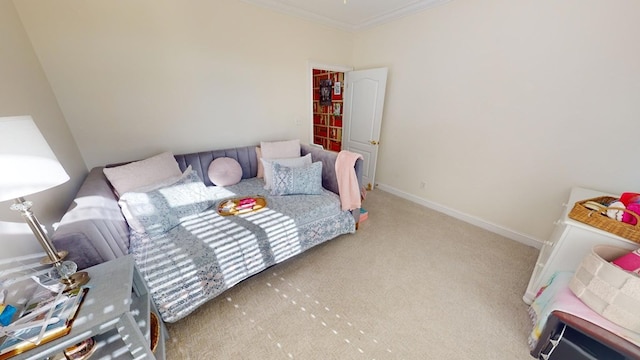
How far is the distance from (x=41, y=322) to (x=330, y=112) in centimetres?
422

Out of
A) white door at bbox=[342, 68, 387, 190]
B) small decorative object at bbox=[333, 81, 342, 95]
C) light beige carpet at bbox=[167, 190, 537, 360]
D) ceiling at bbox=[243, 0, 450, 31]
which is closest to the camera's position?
light beige carpet at bbox=[167, 190, 537, 360]

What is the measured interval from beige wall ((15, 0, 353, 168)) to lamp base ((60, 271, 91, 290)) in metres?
1.47

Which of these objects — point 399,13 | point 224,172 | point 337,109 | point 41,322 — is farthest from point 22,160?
point 337,109

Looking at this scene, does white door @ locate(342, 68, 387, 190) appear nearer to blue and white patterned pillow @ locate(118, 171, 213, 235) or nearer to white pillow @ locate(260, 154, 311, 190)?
white pillow @ locate(260, 154, 311, 190)

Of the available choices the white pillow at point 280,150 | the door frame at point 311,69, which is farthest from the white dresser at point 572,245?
the door frame at point 311,69

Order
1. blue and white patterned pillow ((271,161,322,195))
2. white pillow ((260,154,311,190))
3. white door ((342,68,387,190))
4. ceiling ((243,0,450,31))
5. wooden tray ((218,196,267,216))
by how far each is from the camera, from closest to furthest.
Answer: wooden tray ((218,196,267,216))
blue and white patterned pillow ((271,161,322,195))
white pillow ((260,154,311,190))
ceiling ((243,0,450,31))
white door ((342,68,387,190))

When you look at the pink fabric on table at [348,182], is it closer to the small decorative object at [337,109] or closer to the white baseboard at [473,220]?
the white baseboard at [473,220]

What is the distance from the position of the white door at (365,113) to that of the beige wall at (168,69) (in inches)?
31.4

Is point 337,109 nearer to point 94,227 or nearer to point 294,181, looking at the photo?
point 294,181

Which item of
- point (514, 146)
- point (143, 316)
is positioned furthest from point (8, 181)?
point (514, 146)

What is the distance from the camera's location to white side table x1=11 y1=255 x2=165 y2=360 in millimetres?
772

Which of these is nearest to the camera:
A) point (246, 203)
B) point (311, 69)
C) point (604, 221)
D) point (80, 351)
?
point (80, 351)

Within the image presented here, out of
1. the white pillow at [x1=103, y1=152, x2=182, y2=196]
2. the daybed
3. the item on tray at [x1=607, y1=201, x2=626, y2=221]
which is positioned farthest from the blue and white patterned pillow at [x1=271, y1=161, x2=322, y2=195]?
the item on tray at [x1=607, y1=201, x2=626, y2=221]

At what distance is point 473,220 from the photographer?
8.25 ft
